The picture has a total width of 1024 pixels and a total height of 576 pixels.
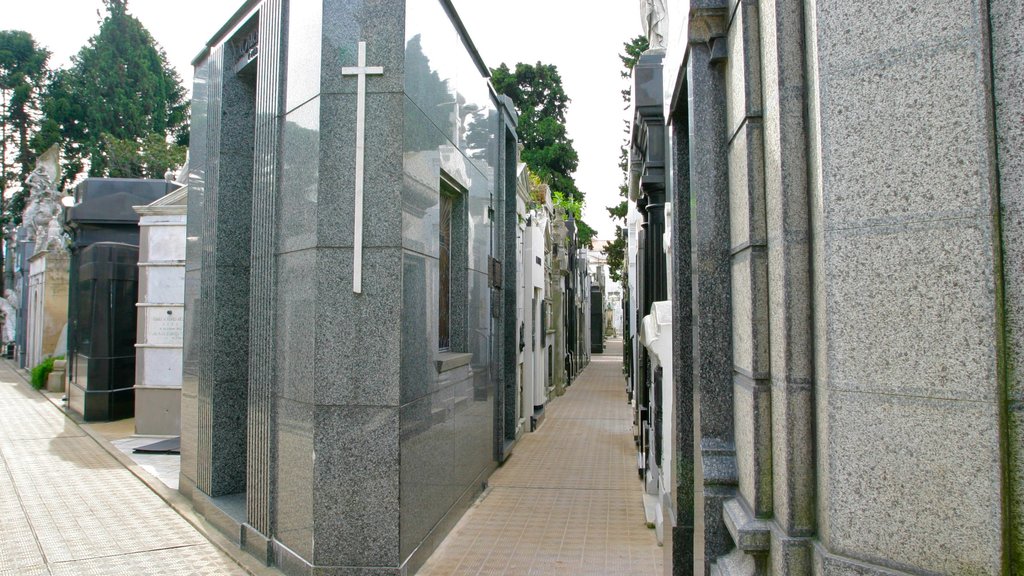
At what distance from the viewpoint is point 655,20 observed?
6.81 m

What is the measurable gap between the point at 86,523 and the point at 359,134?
439cm

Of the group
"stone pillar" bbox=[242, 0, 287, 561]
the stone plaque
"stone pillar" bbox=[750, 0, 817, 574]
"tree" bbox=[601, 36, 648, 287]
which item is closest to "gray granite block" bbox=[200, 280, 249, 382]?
"stone pillar" bbox=[242, 0, 287, 561]

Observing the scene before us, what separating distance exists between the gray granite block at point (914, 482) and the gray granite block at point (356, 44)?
11.7 ft

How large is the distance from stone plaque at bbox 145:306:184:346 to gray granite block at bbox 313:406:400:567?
7.33 m

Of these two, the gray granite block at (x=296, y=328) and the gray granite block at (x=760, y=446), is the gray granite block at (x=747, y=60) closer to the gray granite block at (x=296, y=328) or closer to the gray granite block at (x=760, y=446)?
the gray granite block at (x=760, y=446)

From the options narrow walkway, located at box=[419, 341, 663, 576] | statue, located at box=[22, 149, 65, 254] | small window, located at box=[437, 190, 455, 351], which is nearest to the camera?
narrow walkway, located at box=[419, 341, 663, 576]

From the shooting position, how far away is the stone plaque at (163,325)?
10875 millimetres

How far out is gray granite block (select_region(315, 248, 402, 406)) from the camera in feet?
15.3

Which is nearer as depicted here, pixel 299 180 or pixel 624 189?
pixel 299 180

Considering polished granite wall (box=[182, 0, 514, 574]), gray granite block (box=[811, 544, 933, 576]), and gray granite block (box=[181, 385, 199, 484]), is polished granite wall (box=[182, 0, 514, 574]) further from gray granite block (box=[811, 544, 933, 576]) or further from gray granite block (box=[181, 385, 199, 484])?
gray granite block (box=[811, 544, 933, 576])

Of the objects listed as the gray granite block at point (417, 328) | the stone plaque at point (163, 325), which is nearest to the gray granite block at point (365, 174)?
the gray granite block at point (417, 328)

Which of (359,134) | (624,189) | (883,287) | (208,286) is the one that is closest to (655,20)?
(359,134)

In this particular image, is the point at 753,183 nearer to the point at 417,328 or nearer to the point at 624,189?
the point at 417,328

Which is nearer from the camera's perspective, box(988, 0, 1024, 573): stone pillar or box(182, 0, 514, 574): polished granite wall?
box(988, 0, 1024, 573): stone pillar
